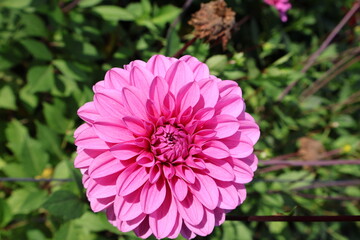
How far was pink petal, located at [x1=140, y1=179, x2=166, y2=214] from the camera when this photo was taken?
945mm

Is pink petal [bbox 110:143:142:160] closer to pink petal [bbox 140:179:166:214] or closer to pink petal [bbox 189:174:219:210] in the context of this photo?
pink petal [bbox 140:179:166:214]

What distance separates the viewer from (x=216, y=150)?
1013mm

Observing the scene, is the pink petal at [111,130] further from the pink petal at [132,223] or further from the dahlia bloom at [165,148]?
the pink petal at [132,223]

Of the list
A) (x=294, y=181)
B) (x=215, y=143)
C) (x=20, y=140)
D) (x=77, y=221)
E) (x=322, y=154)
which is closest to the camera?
(x=215, y=143)

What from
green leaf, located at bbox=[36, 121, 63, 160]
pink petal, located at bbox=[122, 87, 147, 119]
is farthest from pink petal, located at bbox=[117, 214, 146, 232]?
green leaf, located at bbox=[36, 121, 63, 160]

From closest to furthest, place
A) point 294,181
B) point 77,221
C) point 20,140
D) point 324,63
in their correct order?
point 77,221
point 20,140
point 294,181
point 324,63

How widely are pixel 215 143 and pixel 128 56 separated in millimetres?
1034

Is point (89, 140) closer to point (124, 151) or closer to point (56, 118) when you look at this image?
point (124, 151)

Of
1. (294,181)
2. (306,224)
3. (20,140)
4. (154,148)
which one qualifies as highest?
(154,148)

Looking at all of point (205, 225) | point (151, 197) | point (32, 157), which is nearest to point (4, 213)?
point (32, 157)

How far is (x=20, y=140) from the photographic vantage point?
6.01ft

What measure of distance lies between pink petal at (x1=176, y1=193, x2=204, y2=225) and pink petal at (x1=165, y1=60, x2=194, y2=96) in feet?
1.17

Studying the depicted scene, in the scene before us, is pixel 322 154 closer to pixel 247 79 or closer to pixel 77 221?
pixel 247 79

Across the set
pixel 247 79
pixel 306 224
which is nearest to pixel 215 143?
pixel 247 79
